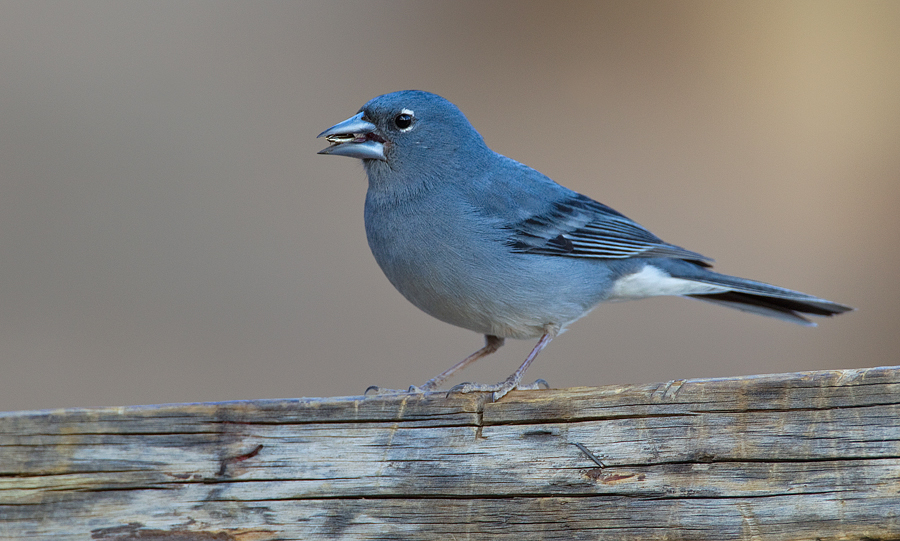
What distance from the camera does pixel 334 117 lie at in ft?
18.1

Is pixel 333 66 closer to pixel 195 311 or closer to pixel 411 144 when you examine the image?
pixel 195 311

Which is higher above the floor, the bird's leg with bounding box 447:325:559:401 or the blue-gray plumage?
the blue-gray plumage

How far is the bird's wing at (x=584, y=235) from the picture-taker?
3482mm

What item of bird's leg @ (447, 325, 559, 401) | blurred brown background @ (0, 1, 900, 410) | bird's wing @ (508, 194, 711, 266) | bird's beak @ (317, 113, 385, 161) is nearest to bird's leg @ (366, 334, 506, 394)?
bird's leg @ (447, 325, 559, 401)

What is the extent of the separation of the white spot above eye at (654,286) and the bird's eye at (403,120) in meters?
1.20

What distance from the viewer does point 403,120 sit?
352cm

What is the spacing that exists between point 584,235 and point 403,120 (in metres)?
0.95

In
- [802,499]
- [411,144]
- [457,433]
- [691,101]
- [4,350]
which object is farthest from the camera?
[691,101]

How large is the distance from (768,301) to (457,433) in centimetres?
205

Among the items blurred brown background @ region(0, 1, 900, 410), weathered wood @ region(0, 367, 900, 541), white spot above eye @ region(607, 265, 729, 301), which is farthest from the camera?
blurred brown background @ region(0, 1, 900, 410)

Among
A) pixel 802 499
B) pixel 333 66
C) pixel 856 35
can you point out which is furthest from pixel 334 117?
pixel 802 499

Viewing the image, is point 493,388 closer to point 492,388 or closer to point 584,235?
point 492,388

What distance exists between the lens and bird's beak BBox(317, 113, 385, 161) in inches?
134

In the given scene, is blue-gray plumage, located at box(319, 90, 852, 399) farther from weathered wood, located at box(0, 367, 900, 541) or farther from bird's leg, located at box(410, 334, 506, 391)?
weathered wood, located at box(0, 367, 900, 541)
